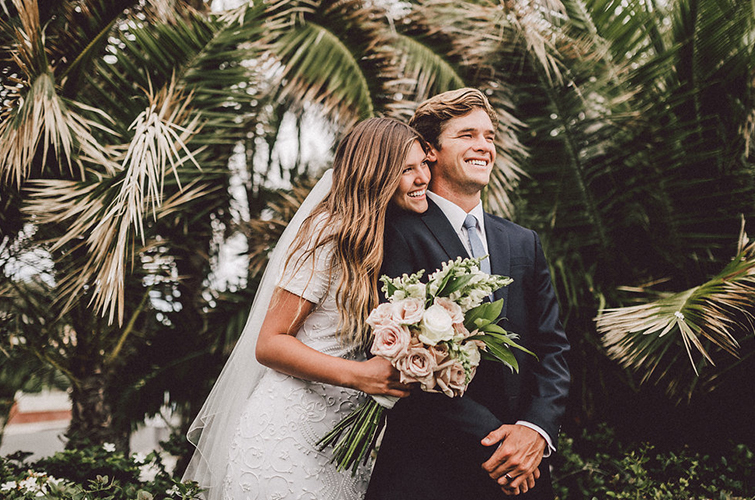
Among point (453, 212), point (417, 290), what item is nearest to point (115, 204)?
point (453, 212)

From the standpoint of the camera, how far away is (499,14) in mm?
3955

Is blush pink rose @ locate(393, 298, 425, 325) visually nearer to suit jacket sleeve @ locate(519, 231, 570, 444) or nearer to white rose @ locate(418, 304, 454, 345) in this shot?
white rose @ locate(418, 304, 454, 345)

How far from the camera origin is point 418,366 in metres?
1.64

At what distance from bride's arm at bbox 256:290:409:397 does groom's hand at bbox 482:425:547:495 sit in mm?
345

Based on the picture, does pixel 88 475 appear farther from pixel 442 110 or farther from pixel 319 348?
pixel 442 110

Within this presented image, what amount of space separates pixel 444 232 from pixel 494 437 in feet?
2.40

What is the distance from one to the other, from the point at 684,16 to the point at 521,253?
2683 millimetres

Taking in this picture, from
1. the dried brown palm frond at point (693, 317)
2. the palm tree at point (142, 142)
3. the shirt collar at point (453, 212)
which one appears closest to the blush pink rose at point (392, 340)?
the shirt collar at point (453, 212)

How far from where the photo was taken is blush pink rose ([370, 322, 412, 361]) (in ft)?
5.36

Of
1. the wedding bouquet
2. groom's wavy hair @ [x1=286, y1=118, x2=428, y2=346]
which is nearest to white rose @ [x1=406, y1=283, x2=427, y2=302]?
the wedding bouquet

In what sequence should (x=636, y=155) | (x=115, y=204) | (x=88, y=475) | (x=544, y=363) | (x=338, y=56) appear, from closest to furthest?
(x=544, y=363) → (x=88, y=475) → (x=115, y=204) → (x=636, y=155) → (x=338, y=56)

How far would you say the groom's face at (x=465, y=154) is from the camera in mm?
Result: 2225

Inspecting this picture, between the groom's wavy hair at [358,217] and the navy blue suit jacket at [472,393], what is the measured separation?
0.10 m

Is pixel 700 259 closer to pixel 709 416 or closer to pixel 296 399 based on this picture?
pixel 709 416
